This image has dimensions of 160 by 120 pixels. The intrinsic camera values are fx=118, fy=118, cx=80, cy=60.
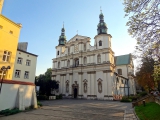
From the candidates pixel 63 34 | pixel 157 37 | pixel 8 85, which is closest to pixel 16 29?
pixel 8 85

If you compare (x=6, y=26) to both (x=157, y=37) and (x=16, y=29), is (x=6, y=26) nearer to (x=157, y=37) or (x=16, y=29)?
(x=16, y=29)

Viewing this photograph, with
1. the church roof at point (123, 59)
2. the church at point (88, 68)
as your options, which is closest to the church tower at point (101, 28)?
the church at point (88, 68)

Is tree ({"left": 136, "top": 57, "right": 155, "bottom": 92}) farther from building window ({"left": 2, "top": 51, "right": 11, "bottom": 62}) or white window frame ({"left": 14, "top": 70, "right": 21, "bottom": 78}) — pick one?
white window frame ({"left": 14, "top": 70, "right": 21, "bottom": 78})

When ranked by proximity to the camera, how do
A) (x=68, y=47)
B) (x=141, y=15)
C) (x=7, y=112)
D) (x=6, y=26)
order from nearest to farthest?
(x=141, y=15)
(x=7, y=112)
(x=6, y=26)
(x=68, y=47)

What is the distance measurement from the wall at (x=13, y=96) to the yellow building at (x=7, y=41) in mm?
4234

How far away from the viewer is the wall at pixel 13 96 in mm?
11672

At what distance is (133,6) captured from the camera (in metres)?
7.52

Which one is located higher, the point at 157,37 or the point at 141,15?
the point at 141,15

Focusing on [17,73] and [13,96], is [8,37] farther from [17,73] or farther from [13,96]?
[13,96]

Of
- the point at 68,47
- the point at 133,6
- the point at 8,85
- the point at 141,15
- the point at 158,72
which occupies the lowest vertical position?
the point at 8,85

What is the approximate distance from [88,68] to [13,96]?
912 inches

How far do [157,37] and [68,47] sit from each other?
112 feet

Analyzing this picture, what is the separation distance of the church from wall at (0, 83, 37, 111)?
19347 millimetres

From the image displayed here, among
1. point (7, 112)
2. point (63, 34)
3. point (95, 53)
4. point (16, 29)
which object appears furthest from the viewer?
point (63, 34)
